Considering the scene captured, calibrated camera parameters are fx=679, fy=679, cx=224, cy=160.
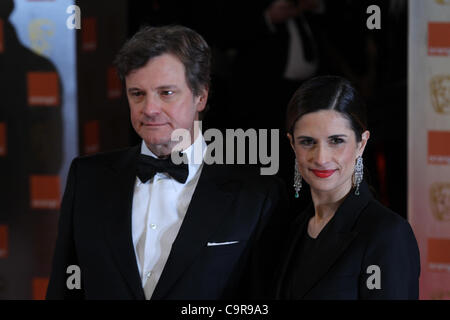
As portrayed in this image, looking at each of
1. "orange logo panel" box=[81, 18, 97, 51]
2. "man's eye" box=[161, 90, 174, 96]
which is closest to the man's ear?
"man's eye" box=[161, 90, 174, 96]

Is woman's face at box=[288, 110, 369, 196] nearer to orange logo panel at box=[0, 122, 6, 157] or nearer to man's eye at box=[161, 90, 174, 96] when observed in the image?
man's eye at box=[161, 90, 174, 96]

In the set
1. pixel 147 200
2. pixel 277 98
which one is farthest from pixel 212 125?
pixel 147 200

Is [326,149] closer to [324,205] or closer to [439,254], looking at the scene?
[324,205]

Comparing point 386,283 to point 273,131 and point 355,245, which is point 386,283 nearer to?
point 355,245

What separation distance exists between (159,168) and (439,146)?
1709mm

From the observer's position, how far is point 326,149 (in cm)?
196

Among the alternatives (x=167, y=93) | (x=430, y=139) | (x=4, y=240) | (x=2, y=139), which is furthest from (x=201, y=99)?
(x=4, y=240)

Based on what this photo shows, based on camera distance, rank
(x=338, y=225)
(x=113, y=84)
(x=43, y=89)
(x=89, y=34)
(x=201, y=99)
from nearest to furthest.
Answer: (x=338, y=225) → (x=201, y=99) → (x=43, y=89) → (x=89, y=34) → (x=113, y=84)

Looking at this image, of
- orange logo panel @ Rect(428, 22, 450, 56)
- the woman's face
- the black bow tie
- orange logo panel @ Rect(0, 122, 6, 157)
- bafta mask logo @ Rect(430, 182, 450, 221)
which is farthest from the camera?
orange logo panel @ Rect(0, 122, 6, 157)

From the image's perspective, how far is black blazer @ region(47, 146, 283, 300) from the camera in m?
1.98

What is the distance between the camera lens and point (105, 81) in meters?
4.37

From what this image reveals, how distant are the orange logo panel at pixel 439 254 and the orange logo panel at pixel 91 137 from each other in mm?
2102

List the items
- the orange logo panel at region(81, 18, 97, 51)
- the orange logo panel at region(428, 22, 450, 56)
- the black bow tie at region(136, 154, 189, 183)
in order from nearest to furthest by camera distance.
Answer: the black bow tie at region(136, 154, 189, 183), the orange logo panel at region(428, 22, 450, 56), the orange logo panel at region(81, 18, 97, 51)

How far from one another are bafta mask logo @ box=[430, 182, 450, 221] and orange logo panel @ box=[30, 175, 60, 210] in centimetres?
202
